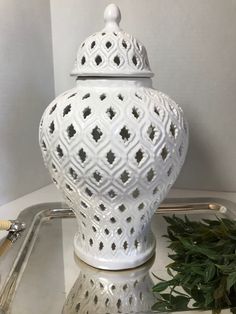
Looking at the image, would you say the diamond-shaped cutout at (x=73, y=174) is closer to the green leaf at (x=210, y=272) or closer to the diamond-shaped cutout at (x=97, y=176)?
the diamond-shaped cutout at (x=97, y=176)

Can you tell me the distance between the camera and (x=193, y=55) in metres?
0.66

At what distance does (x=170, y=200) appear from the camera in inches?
26.1

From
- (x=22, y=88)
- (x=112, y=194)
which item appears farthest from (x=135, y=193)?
(x=22, y=88)

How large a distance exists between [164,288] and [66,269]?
0.12 metres

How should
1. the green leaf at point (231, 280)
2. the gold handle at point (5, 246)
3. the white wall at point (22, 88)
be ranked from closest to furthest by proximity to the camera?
the green leaf at point (231, 280) → the gold handle at point (5, 246) → the white wall at point (22, 88)

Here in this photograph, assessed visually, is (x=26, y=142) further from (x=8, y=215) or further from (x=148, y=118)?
(x=148, y=118)

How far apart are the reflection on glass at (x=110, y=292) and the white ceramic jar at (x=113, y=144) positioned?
0.05ft

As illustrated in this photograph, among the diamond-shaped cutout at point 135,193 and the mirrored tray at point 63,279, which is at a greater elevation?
the diamond-shaped cutout at point 135,193

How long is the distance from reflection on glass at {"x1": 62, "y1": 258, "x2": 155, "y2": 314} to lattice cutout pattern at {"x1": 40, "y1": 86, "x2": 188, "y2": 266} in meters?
0.03

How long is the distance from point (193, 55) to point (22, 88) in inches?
11.9

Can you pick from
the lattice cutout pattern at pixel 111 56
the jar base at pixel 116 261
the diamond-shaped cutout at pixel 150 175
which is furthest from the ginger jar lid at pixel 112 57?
the jar base at pixel 116 261

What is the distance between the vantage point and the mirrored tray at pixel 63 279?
1.19 feet

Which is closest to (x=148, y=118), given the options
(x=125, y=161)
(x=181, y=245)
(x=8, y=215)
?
(x=125, y=161)

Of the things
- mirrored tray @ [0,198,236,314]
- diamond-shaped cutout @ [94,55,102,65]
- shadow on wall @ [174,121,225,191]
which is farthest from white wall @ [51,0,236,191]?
diamond-shaped cutout @ [94,55,102,65]
